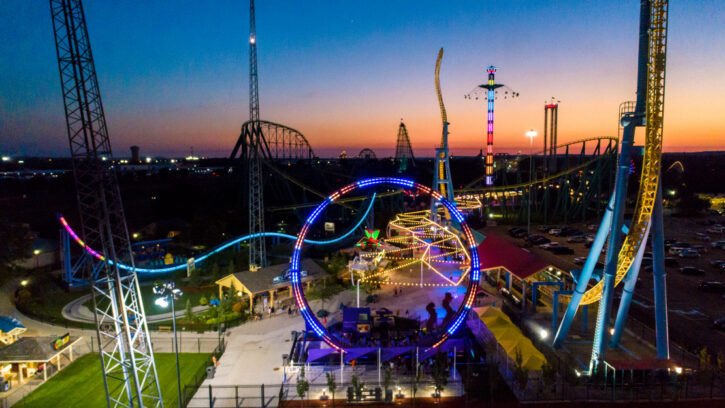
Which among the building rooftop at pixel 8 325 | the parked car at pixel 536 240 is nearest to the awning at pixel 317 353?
the building rooftop at pixel 8 325

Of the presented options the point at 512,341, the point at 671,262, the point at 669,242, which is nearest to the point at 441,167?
the point at 671,262

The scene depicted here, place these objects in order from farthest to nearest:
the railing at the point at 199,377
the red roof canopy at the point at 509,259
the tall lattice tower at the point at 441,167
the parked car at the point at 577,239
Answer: the parked car at the point at 577,239 → the tall lattice tower at the point at 441,167 → the red roof canopy at the point at 509,259 → the railing at the point at 199,377

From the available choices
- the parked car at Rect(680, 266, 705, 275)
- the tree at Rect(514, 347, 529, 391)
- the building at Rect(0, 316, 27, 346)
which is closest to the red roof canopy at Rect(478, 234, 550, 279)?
the tree at Rect(514, 347, 529, 391)

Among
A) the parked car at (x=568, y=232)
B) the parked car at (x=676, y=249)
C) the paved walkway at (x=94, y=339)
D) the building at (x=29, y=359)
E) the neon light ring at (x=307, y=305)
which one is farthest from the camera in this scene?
the parked car at (x=568, y=232)

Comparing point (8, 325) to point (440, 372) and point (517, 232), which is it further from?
point (517, 232)

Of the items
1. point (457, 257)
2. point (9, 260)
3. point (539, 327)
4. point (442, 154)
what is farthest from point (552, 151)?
point (9, 260)

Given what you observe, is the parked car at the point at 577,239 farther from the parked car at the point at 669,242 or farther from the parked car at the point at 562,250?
the parked car at the point at 669,242

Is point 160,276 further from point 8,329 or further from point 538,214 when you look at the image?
point 538,214
